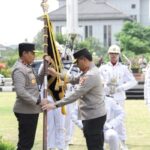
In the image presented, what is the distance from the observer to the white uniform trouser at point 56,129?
975 centimetres

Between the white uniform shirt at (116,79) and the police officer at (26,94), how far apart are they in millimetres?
2627

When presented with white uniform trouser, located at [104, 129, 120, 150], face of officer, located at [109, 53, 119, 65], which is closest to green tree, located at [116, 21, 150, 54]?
face of officer, located at [109, 53, 119, 65]

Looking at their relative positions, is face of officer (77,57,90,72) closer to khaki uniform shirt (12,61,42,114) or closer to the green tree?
khaki uniform shirt (12,61,42,114)

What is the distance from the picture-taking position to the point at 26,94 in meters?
7.72

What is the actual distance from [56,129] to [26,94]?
2164 millimetres

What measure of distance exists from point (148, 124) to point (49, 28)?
7050mm

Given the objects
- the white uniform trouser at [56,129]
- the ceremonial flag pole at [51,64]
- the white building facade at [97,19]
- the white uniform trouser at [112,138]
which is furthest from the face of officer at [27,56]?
the white building facade at [97,19]

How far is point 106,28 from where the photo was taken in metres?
106

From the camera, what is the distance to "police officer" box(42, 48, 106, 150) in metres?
7.50

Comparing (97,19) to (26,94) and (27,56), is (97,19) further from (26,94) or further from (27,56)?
(26,94)

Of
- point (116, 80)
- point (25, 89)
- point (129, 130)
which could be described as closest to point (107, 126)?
point (116, 80)

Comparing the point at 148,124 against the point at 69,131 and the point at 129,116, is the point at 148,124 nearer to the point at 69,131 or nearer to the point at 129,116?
the point at 129,116

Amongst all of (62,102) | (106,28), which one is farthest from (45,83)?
(106,28)

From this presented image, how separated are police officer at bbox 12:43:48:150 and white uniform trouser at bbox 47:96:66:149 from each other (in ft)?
5.90
